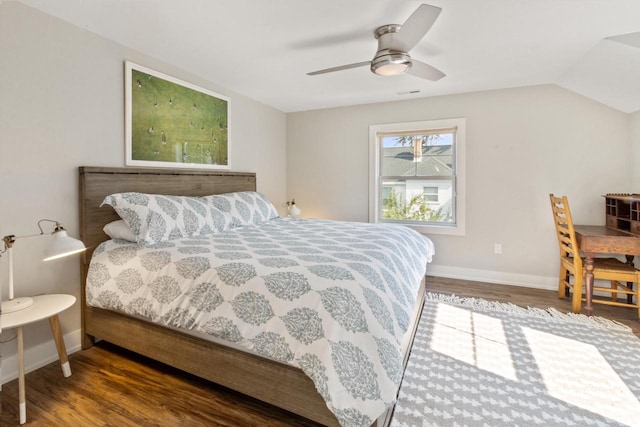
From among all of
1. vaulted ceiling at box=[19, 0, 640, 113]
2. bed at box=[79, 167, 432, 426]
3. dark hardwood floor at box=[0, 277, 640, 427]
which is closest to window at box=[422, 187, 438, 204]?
vaulted ceiling at box=[19, 0, 640, 113]

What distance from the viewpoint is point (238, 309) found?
156 centimetres

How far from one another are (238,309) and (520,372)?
5.95ft

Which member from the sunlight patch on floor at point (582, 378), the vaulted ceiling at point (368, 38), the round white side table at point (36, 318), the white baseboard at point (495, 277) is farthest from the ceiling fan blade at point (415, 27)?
the white baseboard at point (495, 277)

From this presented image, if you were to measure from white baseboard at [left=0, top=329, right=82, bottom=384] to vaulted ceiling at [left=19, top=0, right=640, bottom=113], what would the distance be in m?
2.21

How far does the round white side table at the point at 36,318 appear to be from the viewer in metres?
1.59

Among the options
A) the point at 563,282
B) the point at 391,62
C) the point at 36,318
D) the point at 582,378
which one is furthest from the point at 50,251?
the point at 563,282

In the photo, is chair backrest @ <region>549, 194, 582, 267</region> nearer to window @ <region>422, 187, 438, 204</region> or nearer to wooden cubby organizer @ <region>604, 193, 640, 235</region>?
wooden cubby organizer @ <region>604, 193, 640, 235</region>

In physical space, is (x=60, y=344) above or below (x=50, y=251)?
below

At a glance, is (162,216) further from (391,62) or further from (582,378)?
(582,378)

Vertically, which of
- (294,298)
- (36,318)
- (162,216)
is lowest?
(36,318)

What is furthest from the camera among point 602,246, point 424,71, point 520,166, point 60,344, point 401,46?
point 520,166

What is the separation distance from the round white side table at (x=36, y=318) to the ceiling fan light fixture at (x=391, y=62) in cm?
258

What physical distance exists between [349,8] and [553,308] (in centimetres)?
314

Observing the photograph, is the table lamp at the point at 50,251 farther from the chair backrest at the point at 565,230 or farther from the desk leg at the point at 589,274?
the desk leg at the point at 589,274
